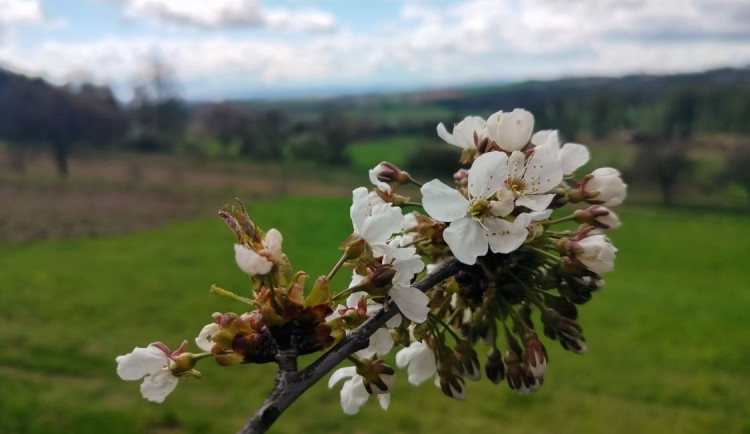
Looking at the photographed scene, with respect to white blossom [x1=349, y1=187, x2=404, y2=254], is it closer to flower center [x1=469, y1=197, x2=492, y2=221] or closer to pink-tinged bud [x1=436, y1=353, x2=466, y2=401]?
flower center [x1=469, y1=197, x2=492, y2=221]

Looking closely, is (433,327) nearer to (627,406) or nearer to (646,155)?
(627,406)

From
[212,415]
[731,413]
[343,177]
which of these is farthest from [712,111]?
[212,415]

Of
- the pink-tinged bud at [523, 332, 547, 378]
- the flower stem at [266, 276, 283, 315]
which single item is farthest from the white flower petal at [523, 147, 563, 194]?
the flower stem at [266, 276, 283, 315]

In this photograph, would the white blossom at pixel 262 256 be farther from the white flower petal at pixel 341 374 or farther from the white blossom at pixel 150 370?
the white flower petal at pixel 341 374

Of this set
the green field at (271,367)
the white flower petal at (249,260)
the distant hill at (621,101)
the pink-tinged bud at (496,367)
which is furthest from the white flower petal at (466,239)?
the distant hill at (621,101)

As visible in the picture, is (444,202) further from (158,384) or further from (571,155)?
(158,384)

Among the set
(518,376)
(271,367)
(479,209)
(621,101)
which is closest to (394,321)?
(479,209)
